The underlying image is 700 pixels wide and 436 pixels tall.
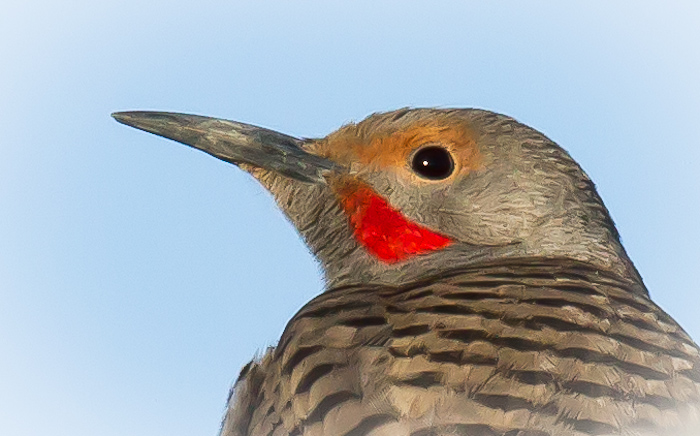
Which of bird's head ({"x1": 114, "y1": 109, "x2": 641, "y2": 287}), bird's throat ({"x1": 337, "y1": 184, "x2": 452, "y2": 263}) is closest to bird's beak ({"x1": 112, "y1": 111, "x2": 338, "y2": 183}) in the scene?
bird's head ({"x1": 114, "y1": 109, "x2": 641, "y2": 287})

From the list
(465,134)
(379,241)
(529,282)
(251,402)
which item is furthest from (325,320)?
(465,134)

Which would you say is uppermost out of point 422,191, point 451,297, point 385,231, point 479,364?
point 422,191

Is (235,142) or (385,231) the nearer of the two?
(385,231)

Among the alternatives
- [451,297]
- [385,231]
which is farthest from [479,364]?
[385,231]

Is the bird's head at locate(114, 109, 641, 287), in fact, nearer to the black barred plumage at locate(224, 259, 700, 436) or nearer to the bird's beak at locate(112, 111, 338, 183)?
the bird's beak at locate(112, 111, 338, 183)

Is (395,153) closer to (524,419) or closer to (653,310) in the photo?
(653,310)

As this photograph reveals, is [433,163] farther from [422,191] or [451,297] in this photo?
[451,297]

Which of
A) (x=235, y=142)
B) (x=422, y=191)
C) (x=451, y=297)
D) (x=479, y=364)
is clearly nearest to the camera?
(x=479, y=364)
